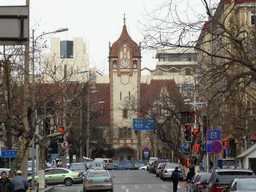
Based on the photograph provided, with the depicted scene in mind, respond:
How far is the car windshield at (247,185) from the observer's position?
46.0 ft

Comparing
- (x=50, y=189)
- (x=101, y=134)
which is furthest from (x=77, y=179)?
(x=101, y=134)

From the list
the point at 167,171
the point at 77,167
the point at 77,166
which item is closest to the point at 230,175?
the point at 167,171

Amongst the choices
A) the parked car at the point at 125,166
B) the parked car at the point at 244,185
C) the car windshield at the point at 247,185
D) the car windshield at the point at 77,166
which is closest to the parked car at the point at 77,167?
the car windshield at the point at 77,166

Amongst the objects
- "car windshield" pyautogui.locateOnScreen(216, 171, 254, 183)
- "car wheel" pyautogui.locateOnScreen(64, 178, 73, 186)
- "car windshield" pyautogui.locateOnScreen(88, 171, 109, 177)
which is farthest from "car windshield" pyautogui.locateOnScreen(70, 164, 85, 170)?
"car windshield" pyautogui.locateOnScreen(216, 171, 254, 183)

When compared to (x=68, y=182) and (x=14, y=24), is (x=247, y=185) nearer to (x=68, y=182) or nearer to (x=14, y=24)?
(x=14, y=24)

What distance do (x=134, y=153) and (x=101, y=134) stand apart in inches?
420

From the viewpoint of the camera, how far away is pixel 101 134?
329 feet

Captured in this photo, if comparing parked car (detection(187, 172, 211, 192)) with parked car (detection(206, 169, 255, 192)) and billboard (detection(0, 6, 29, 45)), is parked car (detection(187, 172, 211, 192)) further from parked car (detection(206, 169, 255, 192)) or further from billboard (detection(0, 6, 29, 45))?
billboard (detection(0, 6, 29, 45))

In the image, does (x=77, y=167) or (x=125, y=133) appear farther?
(x=125, y=133)

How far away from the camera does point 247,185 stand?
14.2m

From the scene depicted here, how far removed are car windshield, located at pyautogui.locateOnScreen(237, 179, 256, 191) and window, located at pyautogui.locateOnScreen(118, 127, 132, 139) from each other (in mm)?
93084

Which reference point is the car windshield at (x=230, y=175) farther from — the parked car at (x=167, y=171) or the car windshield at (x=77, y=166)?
the car windshield at (x=77, y=166)

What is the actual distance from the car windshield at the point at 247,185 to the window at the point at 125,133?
9308 cm

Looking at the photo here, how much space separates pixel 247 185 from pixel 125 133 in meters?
93.7
